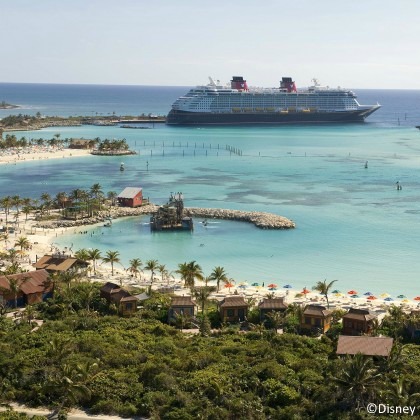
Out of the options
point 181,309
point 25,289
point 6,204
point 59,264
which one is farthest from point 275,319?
point 6,204

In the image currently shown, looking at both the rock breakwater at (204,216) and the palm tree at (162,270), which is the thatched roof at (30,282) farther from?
the rock breakwater at (204,216)

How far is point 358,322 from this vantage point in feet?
97.9

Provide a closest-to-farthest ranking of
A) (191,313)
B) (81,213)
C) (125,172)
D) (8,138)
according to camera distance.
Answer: (191,313), (81,213), (125,172), (8,138)

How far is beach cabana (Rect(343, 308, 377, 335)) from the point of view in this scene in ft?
97.1

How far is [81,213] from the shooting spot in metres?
59.1

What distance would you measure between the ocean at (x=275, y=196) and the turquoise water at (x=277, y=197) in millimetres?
133

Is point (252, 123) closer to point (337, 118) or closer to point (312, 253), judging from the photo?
point (337, 118)

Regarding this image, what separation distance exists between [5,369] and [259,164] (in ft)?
236

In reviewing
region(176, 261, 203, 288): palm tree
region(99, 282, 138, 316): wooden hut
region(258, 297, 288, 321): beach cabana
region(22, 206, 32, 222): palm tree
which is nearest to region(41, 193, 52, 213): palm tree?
region(22, 206, 32, 222): palm tree

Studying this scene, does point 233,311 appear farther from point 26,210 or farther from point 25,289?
point 26,210

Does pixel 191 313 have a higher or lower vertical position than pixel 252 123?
lower

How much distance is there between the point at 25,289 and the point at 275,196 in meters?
38.6

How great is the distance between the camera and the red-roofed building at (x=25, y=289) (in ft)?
111

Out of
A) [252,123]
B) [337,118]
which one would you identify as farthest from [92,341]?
[337,118]
